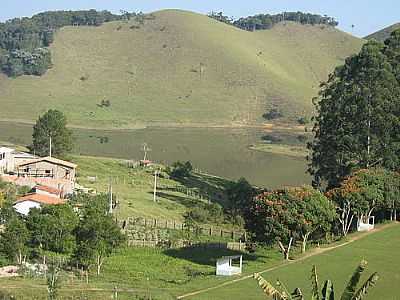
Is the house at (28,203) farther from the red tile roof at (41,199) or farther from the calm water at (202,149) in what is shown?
the calm water at (202,149)

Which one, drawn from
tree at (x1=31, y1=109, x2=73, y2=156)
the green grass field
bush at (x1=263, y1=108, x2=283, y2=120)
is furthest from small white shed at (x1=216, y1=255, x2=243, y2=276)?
bush at (x1=263, y1=108, x2=283, y2=120)

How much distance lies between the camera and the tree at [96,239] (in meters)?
27.5

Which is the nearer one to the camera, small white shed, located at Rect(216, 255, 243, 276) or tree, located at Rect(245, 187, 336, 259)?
small white shed, located at Rect(216, 255, 243, 276)

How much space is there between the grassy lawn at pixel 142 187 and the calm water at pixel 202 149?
22.5 feet

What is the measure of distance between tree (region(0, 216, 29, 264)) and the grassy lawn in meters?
11.2

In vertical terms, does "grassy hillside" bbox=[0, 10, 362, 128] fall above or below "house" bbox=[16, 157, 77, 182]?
above

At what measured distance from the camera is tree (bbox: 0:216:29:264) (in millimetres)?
27516

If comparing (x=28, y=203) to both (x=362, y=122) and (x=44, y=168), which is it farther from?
(x=362, y=122)

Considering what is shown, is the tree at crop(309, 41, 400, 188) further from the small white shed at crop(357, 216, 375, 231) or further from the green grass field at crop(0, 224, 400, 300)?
the green grass field at crop(0, 224, 400, 300)

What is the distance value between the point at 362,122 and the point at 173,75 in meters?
99.8

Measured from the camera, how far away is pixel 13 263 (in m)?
27.4

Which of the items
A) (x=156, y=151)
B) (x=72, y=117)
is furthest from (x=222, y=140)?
(x=72, y=117)

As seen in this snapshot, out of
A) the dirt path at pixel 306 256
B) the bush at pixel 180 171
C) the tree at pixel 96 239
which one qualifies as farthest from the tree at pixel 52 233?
the bush at pixel 180 171

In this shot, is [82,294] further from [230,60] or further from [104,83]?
[230,60]
